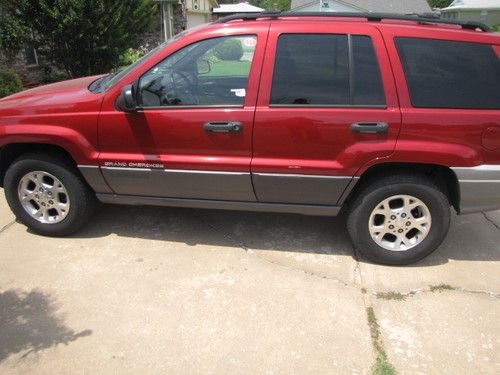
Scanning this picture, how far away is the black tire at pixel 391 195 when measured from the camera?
342 centimetres

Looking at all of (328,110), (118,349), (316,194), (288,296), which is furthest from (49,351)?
(328,110)

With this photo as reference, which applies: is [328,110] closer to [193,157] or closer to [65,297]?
[193,157]

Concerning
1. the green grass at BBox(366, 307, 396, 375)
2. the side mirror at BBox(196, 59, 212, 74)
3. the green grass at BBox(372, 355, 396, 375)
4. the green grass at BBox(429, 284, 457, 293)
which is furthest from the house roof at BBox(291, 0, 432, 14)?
the green grass at BBox(372, 355, 396, 375)

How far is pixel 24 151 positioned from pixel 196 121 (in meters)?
1.67

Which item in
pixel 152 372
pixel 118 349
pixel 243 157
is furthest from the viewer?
pixel 243 157

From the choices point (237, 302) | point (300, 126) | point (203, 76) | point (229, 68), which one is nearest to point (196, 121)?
point (203, 76)

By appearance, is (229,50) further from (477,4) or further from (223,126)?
(477,4)

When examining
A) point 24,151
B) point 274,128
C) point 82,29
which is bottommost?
point 24,151

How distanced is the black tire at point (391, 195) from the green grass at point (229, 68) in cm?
132

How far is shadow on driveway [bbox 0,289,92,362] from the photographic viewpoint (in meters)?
2.78

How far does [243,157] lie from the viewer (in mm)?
3459

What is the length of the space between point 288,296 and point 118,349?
1.22 meters

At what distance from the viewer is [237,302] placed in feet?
10.4

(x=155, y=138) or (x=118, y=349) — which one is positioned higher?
(x=155, y=138)
